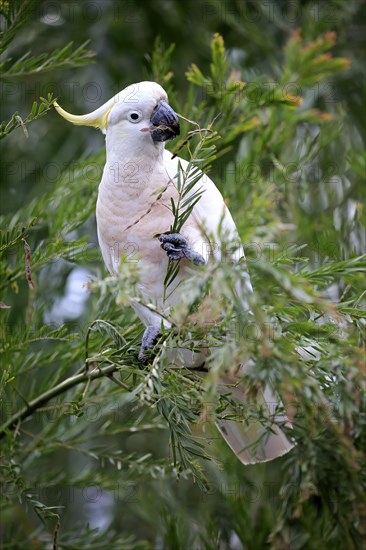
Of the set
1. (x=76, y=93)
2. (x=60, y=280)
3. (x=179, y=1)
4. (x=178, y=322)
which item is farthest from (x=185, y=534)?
(x=179, y=1)

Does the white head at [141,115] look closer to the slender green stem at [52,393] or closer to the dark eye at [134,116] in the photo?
the dark eye at [134,116]

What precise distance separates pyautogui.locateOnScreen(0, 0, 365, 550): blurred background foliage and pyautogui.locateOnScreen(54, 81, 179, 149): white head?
10 centimetres

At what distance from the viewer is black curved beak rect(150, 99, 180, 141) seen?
1.35 meters

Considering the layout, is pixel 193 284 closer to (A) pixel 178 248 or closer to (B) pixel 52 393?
(A) pixel 178 248

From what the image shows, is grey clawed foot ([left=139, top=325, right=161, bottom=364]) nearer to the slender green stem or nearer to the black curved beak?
the slender green stem

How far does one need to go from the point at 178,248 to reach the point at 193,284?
375 millimetres

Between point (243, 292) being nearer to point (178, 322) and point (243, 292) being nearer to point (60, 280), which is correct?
point (178, 322)

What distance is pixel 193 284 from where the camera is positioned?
93cm

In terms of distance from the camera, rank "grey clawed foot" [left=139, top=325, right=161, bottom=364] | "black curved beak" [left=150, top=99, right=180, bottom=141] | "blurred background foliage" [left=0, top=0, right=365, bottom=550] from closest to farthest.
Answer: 1. "blurred background foliage" [left=0, top=0, right=365, bottom=550]
2. "grey clawed foot" [left=139, top=325, right=161, bottom=364]
3. "black curved beak" [left=150, top=99, right=180, bottom=141]

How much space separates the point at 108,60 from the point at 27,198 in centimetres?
79

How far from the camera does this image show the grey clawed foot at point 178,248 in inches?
A: 50.7

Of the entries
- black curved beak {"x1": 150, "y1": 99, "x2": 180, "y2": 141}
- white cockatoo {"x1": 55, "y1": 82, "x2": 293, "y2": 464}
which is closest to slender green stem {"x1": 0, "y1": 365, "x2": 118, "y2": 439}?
white cockatoo {"x1": 55, "y1": 82, "x2": 293, "y2": 464}

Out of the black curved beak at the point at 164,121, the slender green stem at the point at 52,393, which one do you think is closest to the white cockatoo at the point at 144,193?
the black curved beak at the point at 164,121

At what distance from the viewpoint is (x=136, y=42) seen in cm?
284
